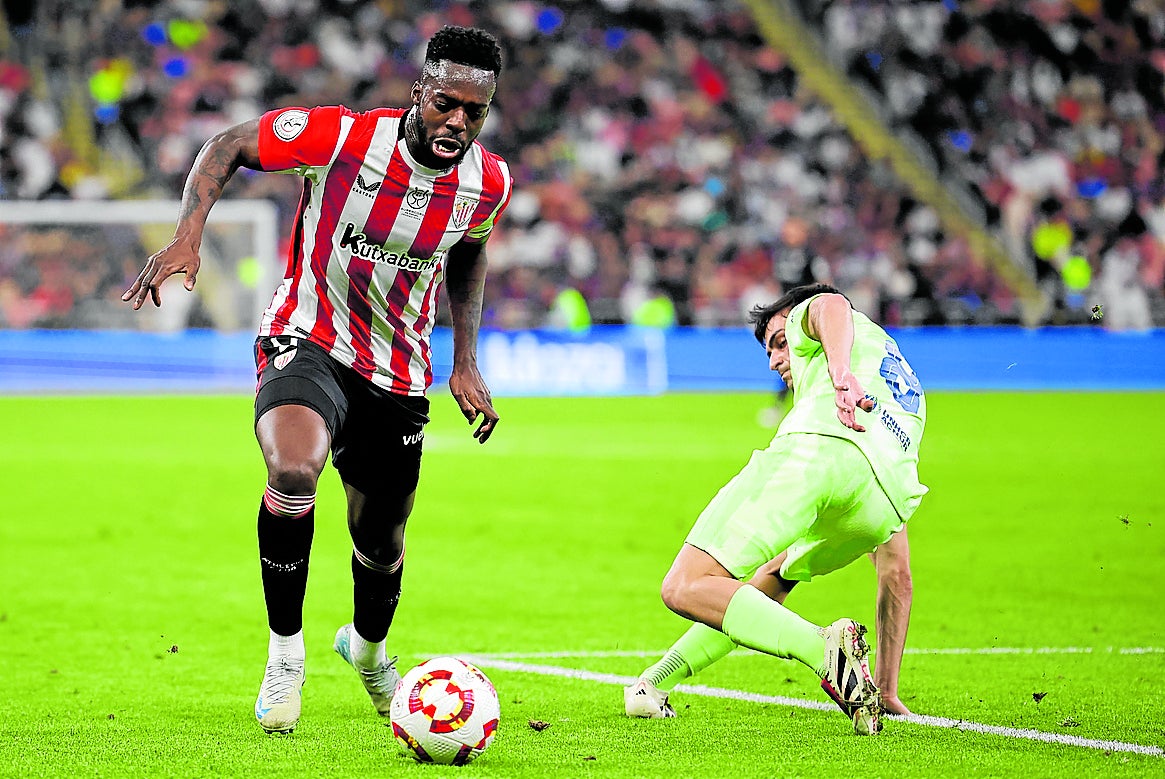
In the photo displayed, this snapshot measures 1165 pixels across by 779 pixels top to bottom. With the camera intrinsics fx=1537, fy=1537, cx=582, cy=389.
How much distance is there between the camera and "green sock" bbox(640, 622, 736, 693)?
5.29m

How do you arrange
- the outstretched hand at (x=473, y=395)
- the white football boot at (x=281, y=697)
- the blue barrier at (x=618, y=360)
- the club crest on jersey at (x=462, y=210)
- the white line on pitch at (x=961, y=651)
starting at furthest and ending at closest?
1. the blue barrier at (x=618, y=360)
2. the white line on pitch at (x=961, y=651)
3. the outstretched hand at (x=473, y=395)
4. the club crest on jersey at (x=462, y=210)
5. the white football boot at (x=281, y=697)

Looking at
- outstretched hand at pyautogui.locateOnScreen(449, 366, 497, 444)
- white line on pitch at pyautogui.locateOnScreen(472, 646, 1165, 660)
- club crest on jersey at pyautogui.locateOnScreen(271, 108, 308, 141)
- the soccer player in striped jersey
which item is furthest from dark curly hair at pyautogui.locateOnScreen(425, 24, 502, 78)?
white line on pitch at pyautogui.locateOnScreen(472, 646, 1165, 660)

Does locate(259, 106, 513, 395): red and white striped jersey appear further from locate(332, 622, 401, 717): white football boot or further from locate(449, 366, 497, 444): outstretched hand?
locate(332, 622, 401, 717): white football boot

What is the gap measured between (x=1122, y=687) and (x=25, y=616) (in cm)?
527

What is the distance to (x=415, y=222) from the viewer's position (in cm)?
527

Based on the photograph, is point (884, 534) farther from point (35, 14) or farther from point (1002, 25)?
point (35, 14)

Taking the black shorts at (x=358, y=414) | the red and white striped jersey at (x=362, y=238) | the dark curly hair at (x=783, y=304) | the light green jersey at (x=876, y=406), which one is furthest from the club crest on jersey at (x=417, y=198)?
the light green jersey at (x=876, y=406)

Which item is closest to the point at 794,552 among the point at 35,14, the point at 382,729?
the point at 382,729

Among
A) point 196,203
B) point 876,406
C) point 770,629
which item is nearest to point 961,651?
point 876,406

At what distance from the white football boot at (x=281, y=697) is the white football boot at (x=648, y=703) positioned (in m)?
1.17

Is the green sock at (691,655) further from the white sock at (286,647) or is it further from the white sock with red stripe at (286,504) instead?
the white sock with red stripe at (286,504)

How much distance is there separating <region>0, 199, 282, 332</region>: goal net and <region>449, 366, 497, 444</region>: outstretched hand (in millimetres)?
16099

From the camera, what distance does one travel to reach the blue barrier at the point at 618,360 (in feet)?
67.5

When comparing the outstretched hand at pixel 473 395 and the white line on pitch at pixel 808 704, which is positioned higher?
the outstretched hand at pixel 473 395
